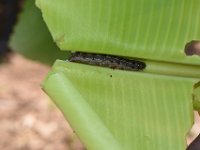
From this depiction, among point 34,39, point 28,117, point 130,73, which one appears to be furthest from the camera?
point 28,117

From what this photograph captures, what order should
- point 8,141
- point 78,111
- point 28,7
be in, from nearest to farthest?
point 78,111
point 28,7
point 8,141

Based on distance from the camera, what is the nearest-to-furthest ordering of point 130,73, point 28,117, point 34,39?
point 130,73 < point 34,39 < point 28,117

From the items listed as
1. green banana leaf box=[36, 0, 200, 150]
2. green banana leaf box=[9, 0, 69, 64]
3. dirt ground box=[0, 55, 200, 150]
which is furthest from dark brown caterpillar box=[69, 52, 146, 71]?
dirt ground box=[0, 55, 200, 150]

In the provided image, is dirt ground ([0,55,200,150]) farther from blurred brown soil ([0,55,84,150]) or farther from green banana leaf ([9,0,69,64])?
green banana leaf ([9,0,69,64])

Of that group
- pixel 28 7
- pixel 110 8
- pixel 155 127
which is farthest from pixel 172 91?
pixel 28 7

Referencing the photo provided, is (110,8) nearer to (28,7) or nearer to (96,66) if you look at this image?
(96,66)

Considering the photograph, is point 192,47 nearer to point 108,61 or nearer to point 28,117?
point 108,61

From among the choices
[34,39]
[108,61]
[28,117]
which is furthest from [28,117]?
[108,61]

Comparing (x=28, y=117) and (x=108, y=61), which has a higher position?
(x=108, y=61)
